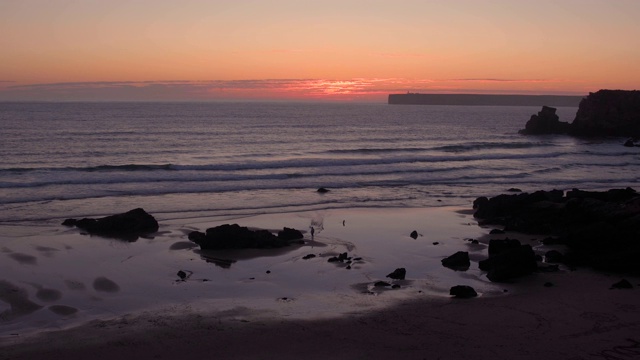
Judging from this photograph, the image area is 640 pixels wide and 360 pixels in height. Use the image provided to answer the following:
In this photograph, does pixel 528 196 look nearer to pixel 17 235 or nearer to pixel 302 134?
pixel 17 235

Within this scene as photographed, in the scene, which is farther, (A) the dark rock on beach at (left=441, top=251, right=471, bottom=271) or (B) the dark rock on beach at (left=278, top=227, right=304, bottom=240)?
(B) the dark rock on beach at (left=278, top=227, right=304, bottom=240)

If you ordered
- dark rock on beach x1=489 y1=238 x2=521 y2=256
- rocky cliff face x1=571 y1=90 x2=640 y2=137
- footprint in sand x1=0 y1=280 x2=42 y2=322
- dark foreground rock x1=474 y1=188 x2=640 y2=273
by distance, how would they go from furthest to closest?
rocky cliff face x1=571 y1=90 x2=640 y2=137 < dark rock on beach x1=489 y1=238 x2=521 y2=256 < dark foreground rock x1=474 y1=188 x2=640 y2=273 < footprint in sand x1=0 y1=280 x2=42 y2=322

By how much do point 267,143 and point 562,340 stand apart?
158 feet

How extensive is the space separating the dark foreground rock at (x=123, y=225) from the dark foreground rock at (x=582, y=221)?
38.2ft

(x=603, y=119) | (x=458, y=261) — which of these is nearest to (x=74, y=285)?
(x=458, y=261)

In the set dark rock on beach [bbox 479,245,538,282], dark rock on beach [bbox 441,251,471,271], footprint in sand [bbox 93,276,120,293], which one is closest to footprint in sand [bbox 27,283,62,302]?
footprint in sand [bbox 93,276,120,293]

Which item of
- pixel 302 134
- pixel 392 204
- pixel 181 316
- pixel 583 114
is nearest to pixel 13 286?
pixel 181 316

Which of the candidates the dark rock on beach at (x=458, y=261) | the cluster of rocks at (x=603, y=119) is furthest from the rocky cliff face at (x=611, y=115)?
the dark rock on beach at (x=458, y=261)

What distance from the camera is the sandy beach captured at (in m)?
10.2

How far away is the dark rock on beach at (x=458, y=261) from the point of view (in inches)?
621

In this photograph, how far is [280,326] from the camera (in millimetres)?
11188

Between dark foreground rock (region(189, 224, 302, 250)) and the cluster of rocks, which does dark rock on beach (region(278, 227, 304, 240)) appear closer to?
dark foreground rock (region(189, 224, 302, 250))

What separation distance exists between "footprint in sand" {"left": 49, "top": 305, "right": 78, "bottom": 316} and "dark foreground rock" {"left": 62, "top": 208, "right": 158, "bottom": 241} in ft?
22.3

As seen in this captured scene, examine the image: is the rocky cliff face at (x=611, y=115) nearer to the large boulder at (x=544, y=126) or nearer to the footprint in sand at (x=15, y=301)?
the large boulder at (x=544, y=126)
